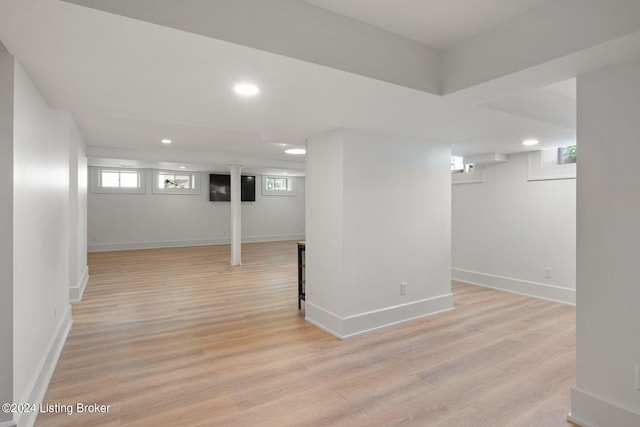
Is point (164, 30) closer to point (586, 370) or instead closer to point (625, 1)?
point (625, 1)

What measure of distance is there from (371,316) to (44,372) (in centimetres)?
286

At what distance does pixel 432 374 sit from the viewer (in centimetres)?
267

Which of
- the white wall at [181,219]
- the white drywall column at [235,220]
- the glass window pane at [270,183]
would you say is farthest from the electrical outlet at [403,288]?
the glass window pane at [270,183]

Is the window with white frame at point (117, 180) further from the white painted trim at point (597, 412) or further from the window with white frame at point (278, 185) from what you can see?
the white painted trim at point (597, 412)

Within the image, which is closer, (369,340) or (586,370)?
(586,370)

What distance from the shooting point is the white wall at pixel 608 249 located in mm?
1843

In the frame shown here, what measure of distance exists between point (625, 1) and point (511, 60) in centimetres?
51

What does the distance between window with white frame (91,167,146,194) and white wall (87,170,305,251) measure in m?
0.18

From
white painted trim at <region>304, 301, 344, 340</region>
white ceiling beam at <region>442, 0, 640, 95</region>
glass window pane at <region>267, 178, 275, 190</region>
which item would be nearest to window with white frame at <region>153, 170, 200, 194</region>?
glass window pane at <region>267, 178, 275, 190</region>

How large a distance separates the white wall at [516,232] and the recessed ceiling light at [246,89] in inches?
181

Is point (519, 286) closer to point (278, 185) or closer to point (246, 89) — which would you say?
point (246, 89)

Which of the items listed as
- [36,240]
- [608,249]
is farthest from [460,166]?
[36,240]

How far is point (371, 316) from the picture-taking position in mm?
3613

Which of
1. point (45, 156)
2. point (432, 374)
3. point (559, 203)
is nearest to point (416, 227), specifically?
point (432, 374)
